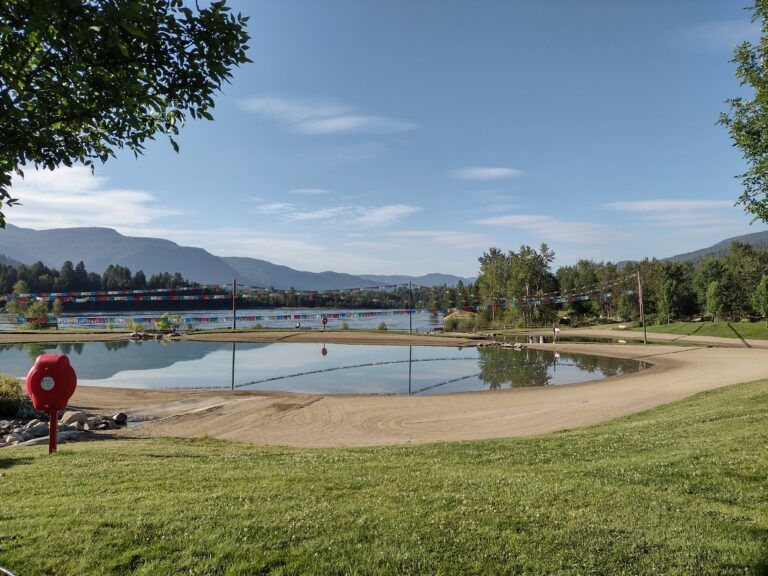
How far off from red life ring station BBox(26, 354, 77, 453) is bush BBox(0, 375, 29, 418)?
9391 millimetres

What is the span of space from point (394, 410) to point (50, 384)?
481 inches

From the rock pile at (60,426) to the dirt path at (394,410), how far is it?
1.24 meters

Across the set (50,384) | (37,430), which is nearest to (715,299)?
(37,430)

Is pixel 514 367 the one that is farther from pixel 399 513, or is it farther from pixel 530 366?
pixel 399 513

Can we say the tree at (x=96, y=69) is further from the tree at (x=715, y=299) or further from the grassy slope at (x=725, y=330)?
the tree at (x=715, y=299)

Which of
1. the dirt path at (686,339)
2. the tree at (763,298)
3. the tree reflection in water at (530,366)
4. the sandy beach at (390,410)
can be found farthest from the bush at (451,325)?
the sandy beach at (390,410)

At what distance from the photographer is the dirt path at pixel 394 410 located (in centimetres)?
1530

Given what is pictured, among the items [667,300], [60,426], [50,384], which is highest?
[667,300]

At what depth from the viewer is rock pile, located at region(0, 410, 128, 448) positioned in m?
13.6

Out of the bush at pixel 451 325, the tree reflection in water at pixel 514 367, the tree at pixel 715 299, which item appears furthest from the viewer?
the bush at pixel 451 325

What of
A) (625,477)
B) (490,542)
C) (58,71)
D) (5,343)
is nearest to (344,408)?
(625,477)

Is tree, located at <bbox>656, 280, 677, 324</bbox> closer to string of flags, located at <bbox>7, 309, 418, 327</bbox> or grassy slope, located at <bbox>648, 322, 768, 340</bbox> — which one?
grassy slope, located at <bbox>648, 322, 768, 340</bbox>

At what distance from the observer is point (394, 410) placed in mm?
19094

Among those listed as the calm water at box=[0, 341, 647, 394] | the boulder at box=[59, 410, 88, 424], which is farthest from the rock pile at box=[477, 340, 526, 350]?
the boulder at box=[59, 410, 88, 424]
